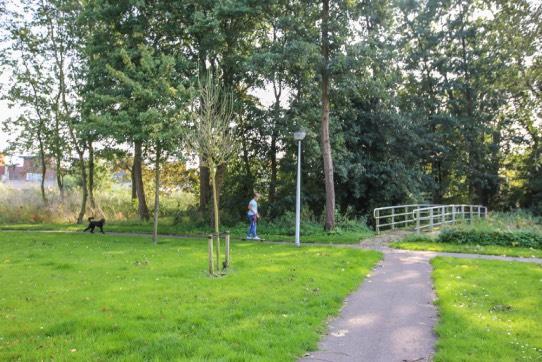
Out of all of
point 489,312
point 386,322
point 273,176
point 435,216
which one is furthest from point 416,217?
point 386,322

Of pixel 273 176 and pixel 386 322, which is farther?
pixel 273 176

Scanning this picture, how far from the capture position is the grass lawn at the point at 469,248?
13.2 metres

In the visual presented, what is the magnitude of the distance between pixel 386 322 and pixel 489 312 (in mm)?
1678

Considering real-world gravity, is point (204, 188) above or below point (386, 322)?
above

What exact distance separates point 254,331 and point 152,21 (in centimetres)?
1665

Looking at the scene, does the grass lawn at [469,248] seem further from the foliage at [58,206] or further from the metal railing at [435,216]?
the foliage at [58,206]

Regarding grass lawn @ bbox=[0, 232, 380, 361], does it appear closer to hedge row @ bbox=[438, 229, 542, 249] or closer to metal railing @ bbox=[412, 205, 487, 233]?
hedge row @ bbox=[438, 229, 542, 249]

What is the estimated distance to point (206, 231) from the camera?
64.4ft

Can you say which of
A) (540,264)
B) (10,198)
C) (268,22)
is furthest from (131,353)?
(10,198)

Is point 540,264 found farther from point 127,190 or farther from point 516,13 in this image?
point 127,190

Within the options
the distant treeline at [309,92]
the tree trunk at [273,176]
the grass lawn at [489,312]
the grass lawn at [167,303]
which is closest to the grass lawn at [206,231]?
the distant treeline at [309,92]

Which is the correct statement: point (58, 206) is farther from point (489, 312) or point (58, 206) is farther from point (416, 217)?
point (489, 312)

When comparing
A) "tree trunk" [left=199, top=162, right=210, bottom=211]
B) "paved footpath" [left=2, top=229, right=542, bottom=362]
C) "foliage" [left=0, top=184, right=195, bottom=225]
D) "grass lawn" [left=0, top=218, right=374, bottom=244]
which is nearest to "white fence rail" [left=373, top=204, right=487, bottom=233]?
"grass lawn" [left=0, top=218, right=374, bottom=244]

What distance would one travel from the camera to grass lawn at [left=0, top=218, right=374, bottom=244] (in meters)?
16.3
